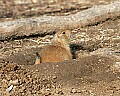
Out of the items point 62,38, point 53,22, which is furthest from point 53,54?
point 53,22

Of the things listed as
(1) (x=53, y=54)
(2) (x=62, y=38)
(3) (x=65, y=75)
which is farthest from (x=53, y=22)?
(3) (x=65, y=75)

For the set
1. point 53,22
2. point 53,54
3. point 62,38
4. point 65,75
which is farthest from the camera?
point 53,22

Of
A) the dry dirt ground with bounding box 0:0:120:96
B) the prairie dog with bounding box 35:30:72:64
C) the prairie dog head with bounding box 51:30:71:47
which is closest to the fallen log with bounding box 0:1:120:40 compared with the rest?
the dry dirt ground with bounding box 0:0:120:96

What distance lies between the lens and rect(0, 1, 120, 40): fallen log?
31.7 feet

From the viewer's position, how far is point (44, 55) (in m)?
7.31

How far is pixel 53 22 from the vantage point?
33.1ft

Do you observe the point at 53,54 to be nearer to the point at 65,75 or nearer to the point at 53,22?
the point at 65,75

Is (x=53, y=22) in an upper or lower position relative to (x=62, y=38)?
lower

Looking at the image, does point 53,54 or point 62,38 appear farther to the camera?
point 62,38

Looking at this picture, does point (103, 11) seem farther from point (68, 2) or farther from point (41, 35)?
point (68, 2)

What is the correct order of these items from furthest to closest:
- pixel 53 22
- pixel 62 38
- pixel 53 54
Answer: pixel 53 22, pixel 62 38, pixel 53 54

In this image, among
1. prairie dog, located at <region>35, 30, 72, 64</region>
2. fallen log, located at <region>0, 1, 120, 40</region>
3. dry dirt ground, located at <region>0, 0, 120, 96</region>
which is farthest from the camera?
fallen log, located at <region>0, 1, 120, 40</region>

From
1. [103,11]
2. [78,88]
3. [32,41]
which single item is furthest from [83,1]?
[78,88]

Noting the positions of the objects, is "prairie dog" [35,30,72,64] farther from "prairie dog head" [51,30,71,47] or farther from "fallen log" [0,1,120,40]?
"fallen log" [0,1,120,40]
